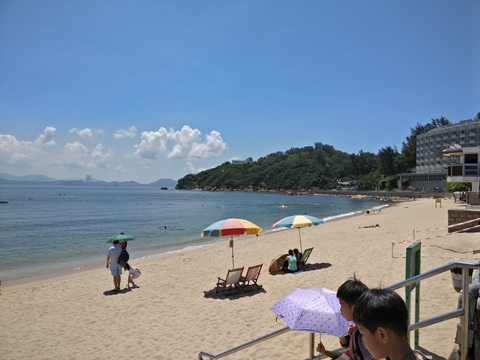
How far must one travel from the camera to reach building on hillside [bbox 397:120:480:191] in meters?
Answer: 88.8

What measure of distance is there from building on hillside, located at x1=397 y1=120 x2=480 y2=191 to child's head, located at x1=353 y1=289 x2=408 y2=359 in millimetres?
93778

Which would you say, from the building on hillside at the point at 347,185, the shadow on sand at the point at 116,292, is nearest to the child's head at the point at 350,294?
the shadow on sand at the point at 116,292

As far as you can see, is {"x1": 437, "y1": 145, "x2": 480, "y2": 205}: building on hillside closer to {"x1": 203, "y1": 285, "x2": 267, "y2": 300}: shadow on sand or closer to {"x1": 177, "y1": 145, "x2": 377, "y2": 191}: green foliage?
{"x1": 203, "y1": 285, "x2": 267, "y2": 300}: shadow on sand

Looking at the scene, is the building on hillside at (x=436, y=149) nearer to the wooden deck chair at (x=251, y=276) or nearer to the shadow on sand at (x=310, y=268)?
the shadow on sand at (x=310, y=268)

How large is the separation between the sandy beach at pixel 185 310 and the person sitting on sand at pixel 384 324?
12.7ft

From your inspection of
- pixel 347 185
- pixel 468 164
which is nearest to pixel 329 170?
pixel 347 185

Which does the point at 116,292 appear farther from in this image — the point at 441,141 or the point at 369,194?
the point at 441,141

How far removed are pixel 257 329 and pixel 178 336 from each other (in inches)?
63.2

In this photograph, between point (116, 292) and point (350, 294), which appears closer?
point (350, 294)

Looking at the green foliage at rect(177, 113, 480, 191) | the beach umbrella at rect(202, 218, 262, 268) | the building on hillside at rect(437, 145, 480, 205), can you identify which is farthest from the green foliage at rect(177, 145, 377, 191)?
the beach umbrella at rect(202, 218, 262, 268)

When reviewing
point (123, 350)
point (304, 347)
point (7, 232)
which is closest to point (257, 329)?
point (304, 347)

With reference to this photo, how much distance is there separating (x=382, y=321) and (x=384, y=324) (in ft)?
0.05

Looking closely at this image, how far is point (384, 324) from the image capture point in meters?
1.65

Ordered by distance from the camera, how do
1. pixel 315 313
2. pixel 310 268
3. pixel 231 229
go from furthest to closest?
pixel 310 268, pixel 231 229, pixel 315 313
